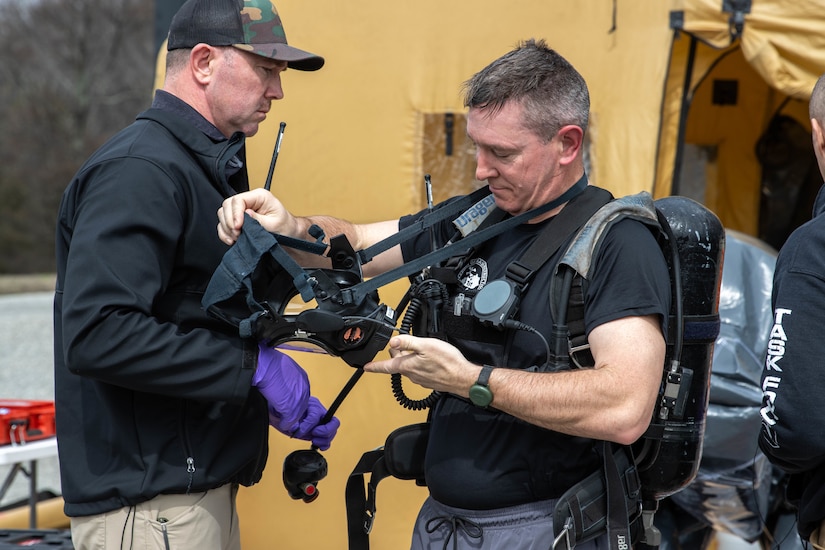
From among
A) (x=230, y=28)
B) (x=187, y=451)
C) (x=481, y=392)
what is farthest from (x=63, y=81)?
(x=481, y=392)

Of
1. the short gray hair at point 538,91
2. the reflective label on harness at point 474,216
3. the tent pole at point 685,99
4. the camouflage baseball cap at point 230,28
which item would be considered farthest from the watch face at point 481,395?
the tent pole at point 685,99

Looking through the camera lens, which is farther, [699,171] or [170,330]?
[699,171]

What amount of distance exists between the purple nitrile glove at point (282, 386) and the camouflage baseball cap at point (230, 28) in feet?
2.63

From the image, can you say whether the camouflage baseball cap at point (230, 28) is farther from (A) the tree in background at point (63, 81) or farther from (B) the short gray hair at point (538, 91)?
(A) the tree in background at point (63, 81)

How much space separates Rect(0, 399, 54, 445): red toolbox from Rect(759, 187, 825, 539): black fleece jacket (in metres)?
2.97

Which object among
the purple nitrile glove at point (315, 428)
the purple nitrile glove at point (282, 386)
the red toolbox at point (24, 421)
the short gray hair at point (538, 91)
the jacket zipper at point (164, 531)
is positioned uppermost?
the short gray hair at point (538, 91)

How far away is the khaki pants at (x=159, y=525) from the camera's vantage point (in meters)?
2.18

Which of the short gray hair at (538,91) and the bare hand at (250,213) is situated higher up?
the short gray hair at (538,91)

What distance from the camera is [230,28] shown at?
2346 mm

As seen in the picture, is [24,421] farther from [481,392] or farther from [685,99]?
[685,99]

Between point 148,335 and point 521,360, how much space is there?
0.86 meters

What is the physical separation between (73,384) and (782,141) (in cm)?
557

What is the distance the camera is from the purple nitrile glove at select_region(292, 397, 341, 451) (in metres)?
2.43

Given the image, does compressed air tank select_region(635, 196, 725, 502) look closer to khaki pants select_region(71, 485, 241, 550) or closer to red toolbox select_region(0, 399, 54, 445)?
khaki pants select_region(71, 485, 241, 550)
